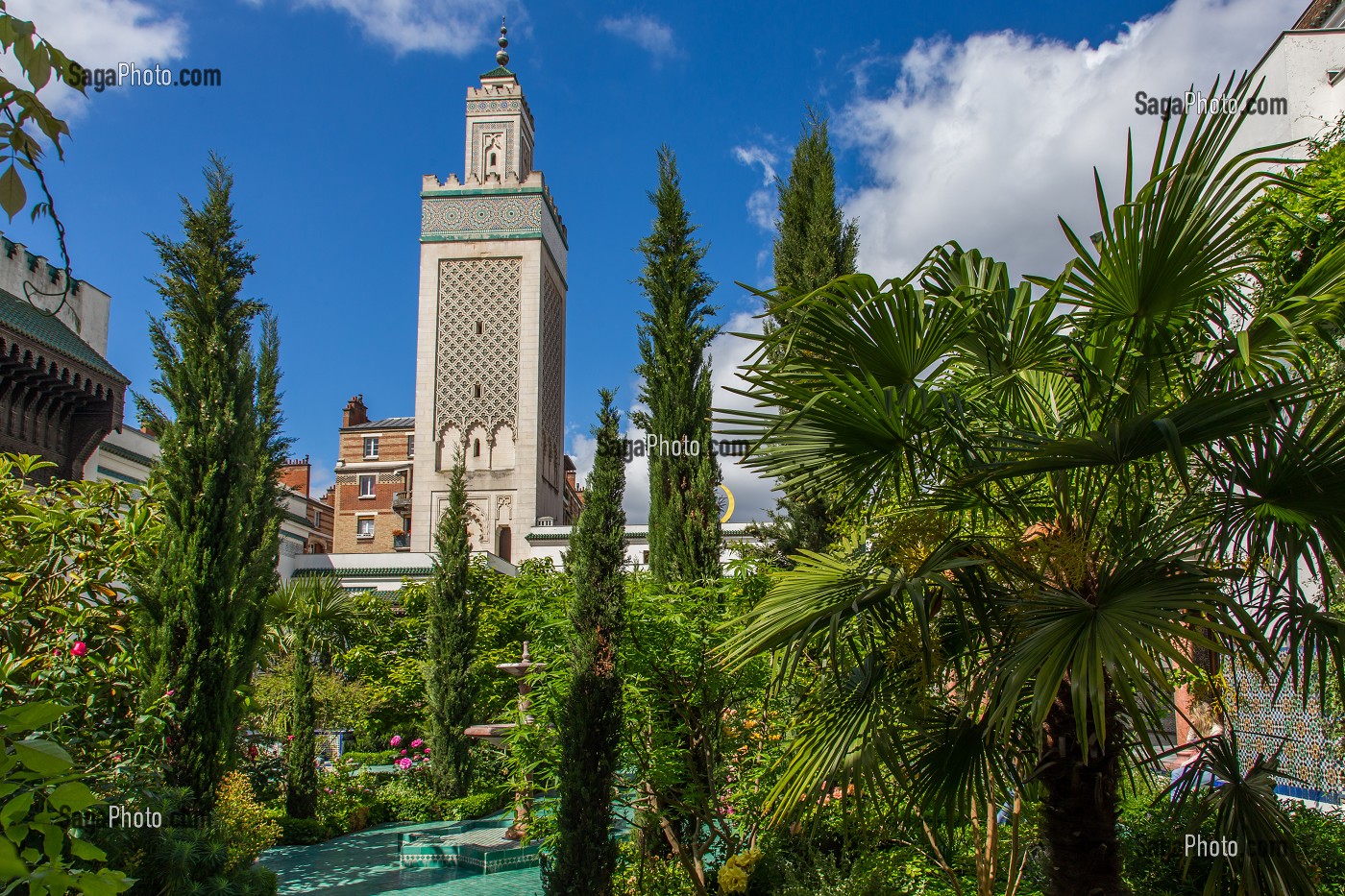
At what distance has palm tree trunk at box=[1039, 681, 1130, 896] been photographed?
12.0 feet

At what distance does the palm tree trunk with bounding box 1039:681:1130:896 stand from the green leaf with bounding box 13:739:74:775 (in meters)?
3.40

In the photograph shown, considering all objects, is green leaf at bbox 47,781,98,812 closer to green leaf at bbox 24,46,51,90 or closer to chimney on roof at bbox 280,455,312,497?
green leaf at bbox 24,46,51,90

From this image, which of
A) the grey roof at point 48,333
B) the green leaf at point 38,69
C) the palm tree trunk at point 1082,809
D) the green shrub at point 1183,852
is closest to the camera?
the green leaf at point 38,69

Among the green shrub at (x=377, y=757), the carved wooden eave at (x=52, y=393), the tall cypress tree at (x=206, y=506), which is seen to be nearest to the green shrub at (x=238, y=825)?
the tall cypress tree at (x=206, y=506)

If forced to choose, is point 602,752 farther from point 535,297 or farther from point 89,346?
point 535,297

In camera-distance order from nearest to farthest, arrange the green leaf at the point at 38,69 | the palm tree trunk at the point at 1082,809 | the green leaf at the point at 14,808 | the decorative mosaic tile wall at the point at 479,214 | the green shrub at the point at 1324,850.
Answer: the green leaf at the point at 14,808 < the green leaf at the point at 38,69 < the palm tree trunk at the point at 1082,809 < the green shrub at the point at 1324,850 < the decorative mosaic tile wall at the point at 479,214

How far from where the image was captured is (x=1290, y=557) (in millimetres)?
3395

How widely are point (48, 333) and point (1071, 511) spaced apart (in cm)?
1751

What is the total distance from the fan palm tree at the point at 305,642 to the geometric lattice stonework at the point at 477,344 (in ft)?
30.3

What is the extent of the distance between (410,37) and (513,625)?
13788mm

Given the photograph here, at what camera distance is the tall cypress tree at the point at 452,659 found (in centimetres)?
1498

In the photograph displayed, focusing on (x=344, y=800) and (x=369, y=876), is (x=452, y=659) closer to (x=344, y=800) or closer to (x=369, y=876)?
(x=344, y=800)

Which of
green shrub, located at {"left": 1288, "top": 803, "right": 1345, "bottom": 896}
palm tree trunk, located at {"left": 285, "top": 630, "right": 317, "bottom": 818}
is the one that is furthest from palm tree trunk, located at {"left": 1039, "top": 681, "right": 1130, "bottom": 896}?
palm tree trunk, located at {"left": 285, "top": 630, "right": 317, "bottom": 818}

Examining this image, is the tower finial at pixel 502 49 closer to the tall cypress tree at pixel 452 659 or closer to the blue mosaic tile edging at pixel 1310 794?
the tall cypress tree at pixel 452 659
